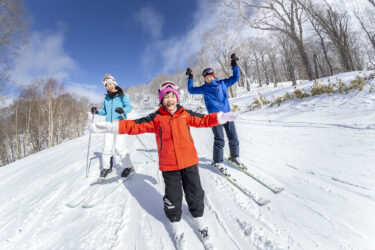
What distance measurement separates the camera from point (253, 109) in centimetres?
870

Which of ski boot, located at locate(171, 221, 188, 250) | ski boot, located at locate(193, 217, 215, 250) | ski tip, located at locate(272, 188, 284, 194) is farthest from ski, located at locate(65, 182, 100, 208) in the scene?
ski tip, located at locate(272, 188, 284, 194)

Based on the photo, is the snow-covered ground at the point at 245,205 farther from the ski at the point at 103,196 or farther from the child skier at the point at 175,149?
the child skier at the point at 175,149

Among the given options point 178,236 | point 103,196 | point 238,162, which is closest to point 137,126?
point 178,236

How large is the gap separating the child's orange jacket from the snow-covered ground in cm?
75

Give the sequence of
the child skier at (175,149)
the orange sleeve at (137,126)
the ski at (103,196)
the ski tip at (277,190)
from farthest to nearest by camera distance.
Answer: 1. the ski at (103,196)
2. the ski tip at (277,190)
3. the orange sleeve at (137,126)
4. the child skier at (175,149)

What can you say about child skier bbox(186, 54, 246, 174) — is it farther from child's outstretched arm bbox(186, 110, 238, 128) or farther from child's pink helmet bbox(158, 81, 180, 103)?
child's pink helmet bbox(158, 81, 180, 103)

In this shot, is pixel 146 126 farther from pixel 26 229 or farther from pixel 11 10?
pixel 11 10

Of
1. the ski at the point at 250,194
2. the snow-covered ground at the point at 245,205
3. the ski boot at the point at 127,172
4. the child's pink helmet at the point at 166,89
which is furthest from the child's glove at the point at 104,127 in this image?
the ski at the point at 250,194

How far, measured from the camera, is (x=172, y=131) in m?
1.80

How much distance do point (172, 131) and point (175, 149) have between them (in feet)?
0.69

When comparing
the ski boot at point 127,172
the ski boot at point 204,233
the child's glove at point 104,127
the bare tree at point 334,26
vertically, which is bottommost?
the ski boot at point 204,233

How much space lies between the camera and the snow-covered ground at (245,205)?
1492mm

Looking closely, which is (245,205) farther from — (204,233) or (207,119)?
(207,119)

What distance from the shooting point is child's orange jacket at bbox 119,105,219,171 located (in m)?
1.76
